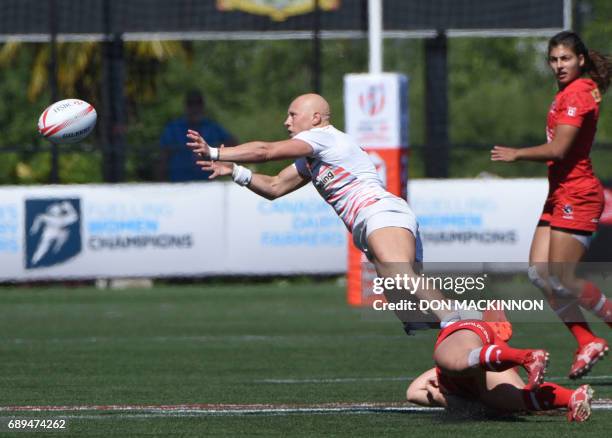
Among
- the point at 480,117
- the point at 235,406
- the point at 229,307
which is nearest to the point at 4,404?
the point at 235,406

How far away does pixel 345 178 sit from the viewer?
7.81 meters

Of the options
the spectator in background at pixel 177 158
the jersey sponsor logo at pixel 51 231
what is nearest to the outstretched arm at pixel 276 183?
the jersey sponsor logo at pixel 51 231

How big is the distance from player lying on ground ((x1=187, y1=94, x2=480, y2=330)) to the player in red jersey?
1479 millimetres

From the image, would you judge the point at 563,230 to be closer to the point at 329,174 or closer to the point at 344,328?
the point at 329,174

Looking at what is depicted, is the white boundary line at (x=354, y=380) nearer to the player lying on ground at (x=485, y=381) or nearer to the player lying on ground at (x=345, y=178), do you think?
the player lying on ground at (x=345, y=178)

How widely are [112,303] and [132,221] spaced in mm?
2282

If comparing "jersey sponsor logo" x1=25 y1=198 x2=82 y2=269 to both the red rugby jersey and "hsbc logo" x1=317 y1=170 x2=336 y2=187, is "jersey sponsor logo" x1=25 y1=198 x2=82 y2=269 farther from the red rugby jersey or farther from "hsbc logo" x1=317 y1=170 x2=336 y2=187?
"hsbc logo" x1=317 y1=170 x2=336 y2=187

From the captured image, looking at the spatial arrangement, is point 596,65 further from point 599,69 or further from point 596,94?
point 596,94

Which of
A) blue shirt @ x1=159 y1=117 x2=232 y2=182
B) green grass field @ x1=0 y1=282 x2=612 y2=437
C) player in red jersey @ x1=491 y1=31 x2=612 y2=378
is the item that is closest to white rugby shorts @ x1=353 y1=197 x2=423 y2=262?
green grass field @ x1=0 y1=282 x2=612 y2=437

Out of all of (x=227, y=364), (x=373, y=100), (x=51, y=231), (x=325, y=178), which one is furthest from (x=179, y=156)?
(x=325, y=178)

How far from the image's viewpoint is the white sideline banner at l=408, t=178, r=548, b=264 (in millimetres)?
18641

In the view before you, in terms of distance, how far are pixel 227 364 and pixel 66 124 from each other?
2.50m

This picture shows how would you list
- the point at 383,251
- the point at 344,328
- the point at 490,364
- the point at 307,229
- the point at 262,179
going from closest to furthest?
1. the point at 490,364
2. the point at 383,251
3. the point at 262,179
4. the point at 344,328
5. the point at 307,229

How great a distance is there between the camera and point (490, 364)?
6840mm
